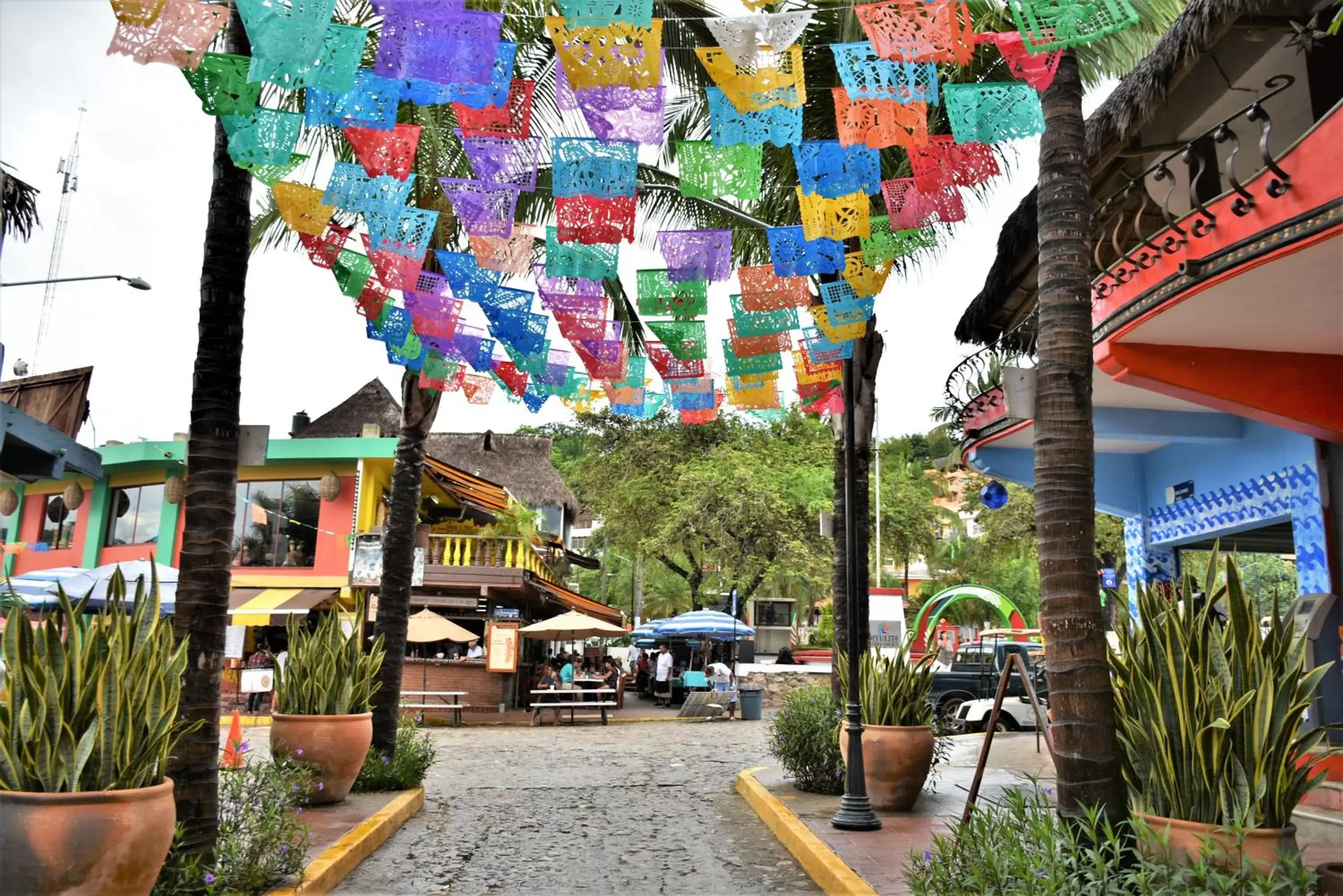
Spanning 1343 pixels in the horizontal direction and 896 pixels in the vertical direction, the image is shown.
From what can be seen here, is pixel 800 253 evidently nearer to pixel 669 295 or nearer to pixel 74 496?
pixel 669 295

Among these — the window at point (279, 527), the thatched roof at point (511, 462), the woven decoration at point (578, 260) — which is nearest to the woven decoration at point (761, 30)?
the woven decoration at point (578, 260)

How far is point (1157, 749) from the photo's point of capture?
4848 mm

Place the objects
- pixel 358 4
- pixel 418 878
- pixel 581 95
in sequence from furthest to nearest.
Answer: pixel 358 4 < pixel 418 878 < pixel 581 95

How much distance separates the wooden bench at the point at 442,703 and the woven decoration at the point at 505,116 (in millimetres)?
14955

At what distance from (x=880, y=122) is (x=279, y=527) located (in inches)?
945

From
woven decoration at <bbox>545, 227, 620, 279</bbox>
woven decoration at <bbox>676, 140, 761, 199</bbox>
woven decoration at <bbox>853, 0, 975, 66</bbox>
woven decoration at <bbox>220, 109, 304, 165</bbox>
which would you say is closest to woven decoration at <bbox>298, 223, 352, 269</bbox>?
woven decoration at <bbox>545, 227, 620, 279</bbox>

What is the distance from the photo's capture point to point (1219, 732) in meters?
4.56

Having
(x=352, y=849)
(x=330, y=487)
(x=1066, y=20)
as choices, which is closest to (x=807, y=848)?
(x=352, y=849)

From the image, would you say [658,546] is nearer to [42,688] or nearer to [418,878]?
[418,878]

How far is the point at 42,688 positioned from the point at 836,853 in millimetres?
5261

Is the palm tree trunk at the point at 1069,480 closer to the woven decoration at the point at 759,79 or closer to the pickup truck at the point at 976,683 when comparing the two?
the woven decoration at the point at 759,79

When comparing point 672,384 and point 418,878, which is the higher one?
point 672,384

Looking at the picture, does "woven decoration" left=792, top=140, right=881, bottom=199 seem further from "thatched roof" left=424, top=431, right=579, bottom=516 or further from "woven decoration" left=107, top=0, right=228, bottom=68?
"thatched roof" left=424, top=431, right=579, bottom=516

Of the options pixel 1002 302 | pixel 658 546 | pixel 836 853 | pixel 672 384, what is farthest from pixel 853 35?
pixel 658 546
